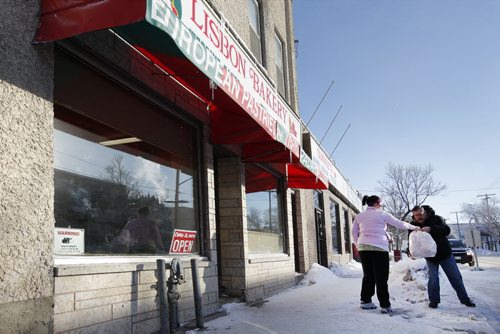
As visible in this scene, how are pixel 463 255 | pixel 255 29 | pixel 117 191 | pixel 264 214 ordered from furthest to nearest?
1. pixel 463 255
2. pixel 255 29
3. pixel 264 214
4. pixel 117 191

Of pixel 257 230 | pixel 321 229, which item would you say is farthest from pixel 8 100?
pixel 321 229

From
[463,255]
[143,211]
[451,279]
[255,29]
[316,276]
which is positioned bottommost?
[463,255]

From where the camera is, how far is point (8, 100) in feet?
10.4

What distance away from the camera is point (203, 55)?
4047mm

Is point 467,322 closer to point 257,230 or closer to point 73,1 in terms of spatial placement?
point 257,230

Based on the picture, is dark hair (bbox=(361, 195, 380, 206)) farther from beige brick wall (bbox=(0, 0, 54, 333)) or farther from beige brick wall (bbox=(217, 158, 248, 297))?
beige brick wall (bbox=(0, 0, 54, 333))

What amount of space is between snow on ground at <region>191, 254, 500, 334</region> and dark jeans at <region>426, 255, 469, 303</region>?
6.8 inches

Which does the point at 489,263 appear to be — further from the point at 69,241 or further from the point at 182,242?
the point at 69,241

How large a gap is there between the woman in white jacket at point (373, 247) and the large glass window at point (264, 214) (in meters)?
2.40

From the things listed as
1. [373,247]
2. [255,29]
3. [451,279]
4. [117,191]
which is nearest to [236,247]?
[373,247]

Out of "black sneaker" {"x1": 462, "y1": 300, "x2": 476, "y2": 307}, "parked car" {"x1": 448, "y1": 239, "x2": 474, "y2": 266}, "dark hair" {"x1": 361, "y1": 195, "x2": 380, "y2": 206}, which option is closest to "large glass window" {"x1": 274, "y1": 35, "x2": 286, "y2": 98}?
"dark hair" {"x1": 361, "y1": 195, "x2": 380, "y2": 206}

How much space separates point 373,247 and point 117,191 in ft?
11.3

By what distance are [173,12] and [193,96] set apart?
265 centimetres

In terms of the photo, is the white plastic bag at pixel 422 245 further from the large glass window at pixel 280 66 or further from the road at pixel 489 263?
the road at pixel 489 263
